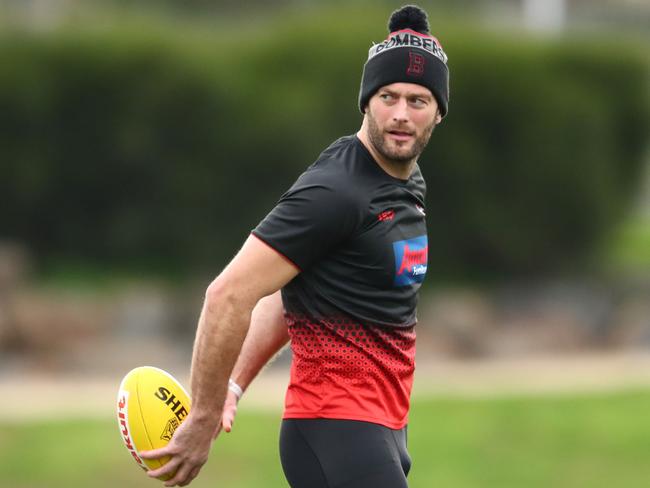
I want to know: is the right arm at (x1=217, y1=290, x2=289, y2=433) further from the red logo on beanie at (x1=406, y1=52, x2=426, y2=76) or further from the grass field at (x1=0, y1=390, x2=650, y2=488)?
→ the grass field at (x1=0, y1=390, x2=650, y2=488)

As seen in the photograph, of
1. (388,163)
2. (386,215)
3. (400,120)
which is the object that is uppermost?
(400,120)

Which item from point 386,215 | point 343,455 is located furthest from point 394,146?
point 343,455

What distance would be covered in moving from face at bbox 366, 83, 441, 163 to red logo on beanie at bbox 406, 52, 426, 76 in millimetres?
41

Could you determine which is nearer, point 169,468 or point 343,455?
point 343,455

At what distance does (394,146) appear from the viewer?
4.43 metres

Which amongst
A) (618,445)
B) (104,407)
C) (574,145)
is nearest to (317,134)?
(574,145)

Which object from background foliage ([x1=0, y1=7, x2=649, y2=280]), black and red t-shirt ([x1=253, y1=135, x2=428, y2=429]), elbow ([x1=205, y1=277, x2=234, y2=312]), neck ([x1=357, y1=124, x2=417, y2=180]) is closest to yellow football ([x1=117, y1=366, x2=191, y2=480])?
black and red t-shirt ([x1=253, y1=135, x2=428, y2=429])

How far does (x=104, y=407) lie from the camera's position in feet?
40.2

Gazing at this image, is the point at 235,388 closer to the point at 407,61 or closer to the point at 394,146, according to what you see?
the point at 394,146

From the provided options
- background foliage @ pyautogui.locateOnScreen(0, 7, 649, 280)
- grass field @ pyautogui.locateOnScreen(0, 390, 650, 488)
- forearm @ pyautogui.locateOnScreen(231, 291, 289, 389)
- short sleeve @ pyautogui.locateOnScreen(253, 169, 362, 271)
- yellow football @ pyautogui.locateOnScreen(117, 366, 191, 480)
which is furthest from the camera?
background foliage @ pyautogui.locateOnScreen(0, 7, 649, 280)

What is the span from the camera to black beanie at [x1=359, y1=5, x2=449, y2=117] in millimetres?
4527

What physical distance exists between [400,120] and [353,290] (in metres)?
0.57

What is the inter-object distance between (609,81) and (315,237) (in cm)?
1434

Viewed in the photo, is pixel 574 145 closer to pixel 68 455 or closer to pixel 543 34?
pixel 543 34
